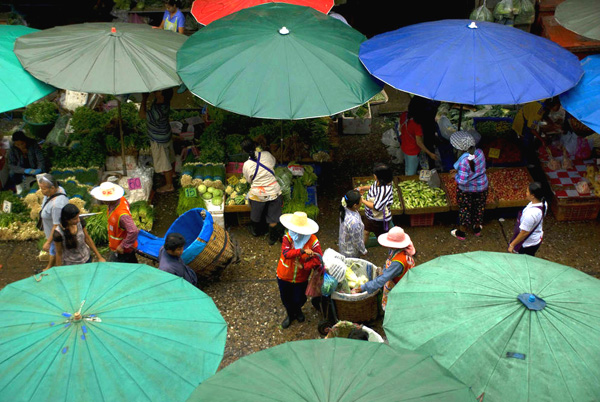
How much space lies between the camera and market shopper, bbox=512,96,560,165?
29.4 ft

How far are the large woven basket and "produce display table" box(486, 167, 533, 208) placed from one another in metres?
3.89

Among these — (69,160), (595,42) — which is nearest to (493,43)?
(595,42)

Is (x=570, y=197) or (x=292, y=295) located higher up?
(x=570, y=197)

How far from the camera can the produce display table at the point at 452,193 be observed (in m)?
8.15

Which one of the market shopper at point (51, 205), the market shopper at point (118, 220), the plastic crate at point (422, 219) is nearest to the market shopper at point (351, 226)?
the plastic crate at point (422, 219)

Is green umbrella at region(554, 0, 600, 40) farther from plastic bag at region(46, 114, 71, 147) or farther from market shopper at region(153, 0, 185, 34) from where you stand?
plastic bag at region(46, 114, 71, 147)

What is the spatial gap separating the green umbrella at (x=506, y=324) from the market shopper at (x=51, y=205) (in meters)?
3.88

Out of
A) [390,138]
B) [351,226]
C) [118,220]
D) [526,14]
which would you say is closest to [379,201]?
[351,226]

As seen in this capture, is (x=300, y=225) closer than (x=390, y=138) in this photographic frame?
Yes

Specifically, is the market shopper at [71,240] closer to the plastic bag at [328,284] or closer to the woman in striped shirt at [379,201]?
the plastic bag at [328,284]

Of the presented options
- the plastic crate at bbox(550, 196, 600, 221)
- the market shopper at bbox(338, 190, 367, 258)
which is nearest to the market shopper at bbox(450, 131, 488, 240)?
the plastic crate at bbox(550, 196, 600, 221)

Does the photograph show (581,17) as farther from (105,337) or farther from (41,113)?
(41,113)

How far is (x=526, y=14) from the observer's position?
10492 mm

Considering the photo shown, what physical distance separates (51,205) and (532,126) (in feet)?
23.4
